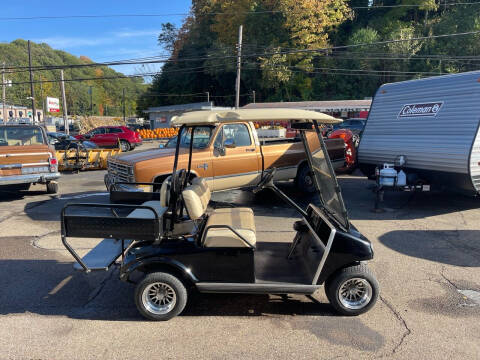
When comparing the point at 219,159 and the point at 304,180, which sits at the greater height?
the point at 219,159

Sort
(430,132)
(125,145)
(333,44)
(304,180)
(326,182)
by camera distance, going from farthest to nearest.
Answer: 1. (333,44)
2. (125,145)
3. (304,180)
4. (430,132)
5. (326,182)

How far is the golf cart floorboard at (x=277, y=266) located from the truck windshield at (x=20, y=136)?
7.71 metres

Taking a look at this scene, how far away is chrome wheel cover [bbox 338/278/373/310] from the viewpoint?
3640 mm

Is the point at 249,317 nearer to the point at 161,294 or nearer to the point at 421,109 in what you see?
the point at 161,294

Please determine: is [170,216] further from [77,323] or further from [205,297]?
[77,323]

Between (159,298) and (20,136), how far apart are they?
26.0 feet

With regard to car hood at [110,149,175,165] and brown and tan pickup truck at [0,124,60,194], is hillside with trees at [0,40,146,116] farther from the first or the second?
car hood at [110,149,175,165]

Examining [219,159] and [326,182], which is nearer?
[326,182]

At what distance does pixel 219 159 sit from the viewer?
780 centimetres

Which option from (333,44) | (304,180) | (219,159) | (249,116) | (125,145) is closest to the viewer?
(249,116)

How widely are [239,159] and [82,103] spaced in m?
116

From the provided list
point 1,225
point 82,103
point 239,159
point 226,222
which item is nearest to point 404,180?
point 239,159

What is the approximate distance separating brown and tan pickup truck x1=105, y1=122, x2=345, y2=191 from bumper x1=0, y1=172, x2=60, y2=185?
1.75 metres

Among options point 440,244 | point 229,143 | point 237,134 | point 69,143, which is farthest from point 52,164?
point 440,244
